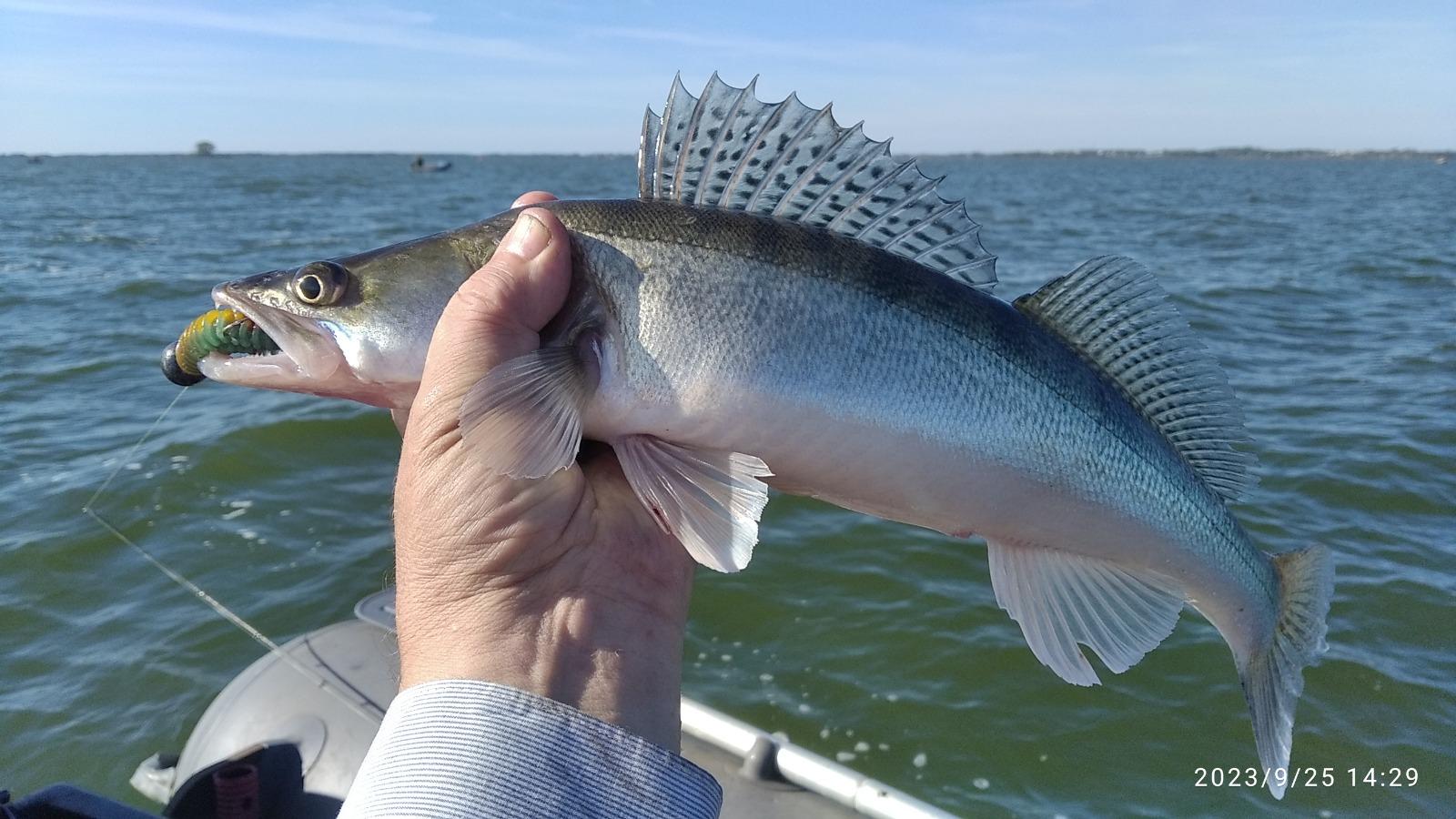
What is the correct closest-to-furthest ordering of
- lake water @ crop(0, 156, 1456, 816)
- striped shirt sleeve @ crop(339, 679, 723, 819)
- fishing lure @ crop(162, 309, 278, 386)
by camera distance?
striped shirt sleeve @ crop(339, 679, 723, 819) < fishing lure @ crop(162, 309, 278, 386) < lake water @ crop(0, 156, 1456, 816)

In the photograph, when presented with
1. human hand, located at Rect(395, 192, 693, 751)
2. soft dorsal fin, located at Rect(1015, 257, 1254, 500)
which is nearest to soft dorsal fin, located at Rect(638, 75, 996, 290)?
soft dorsal fin, located at Rect(1015, 257, 1254, 500)

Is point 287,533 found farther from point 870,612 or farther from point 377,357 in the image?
point 377,357

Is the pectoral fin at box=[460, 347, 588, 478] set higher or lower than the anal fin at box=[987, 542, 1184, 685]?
higher

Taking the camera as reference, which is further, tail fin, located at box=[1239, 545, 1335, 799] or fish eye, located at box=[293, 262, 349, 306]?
tail fin, located at box=[1239, 545, 1335, 799]

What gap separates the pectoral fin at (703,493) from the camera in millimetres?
2523

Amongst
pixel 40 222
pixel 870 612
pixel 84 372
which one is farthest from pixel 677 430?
pixel 40 222

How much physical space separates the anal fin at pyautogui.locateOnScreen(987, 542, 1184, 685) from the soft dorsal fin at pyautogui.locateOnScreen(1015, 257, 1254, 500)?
17.3 inches

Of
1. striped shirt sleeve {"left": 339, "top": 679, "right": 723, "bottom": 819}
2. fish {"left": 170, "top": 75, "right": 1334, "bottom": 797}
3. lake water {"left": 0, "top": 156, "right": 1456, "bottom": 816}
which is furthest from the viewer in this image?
lake water {"left": 0, "top": 156, "right": 1456, "bottom": 816}

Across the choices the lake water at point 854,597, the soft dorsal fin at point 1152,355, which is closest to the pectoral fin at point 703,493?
the soft dorsal fin at point 1152,355

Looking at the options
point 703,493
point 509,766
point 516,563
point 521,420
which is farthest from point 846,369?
point 509,766

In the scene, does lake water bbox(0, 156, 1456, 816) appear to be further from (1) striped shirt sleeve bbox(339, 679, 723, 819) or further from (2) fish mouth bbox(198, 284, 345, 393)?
(2) fish mouth bbox(198, 284, 345, 393)

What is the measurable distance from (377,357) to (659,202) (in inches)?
37.3

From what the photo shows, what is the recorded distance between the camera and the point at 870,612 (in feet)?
26.2

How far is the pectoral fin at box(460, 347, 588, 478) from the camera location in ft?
7.55
